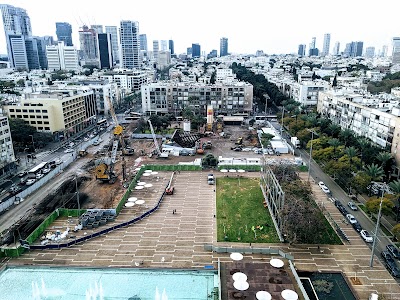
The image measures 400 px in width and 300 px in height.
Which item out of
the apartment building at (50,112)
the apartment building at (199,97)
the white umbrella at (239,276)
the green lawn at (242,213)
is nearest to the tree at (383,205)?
the green lawn at (242,213)

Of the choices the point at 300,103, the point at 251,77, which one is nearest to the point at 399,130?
the point at 300,103

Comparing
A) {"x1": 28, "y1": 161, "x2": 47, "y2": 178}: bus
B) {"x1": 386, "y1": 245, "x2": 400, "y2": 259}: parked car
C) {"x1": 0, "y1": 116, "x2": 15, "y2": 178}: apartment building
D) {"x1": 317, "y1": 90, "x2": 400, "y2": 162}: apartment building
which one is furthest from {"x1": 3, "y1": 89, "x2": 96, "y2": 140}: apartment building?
{"x1": 386, "y1": 245, "x2": 400, "y2": 259}: parked car

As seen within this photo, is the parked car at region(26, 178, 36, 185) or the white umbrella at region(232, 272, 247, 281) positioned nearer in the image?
the white umbrella at region(232, 272, 247, 281)

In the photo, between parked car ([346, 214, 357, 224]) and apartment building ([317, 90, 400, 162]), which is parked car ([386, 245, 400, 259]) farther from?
apartment building ([317, 90, 400, 162])

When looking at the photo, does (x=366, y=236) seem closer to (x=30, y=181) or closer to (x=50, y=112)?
(x=30, y=181)

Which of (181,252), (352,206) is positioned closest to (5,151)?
(181,252)

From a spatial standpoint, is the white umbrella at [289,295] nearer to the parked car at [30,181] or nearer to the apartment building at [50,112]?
the parked car at [30,181]

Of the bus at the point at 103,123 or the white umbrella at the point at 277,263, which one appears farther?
the bus at the point at 103,123
